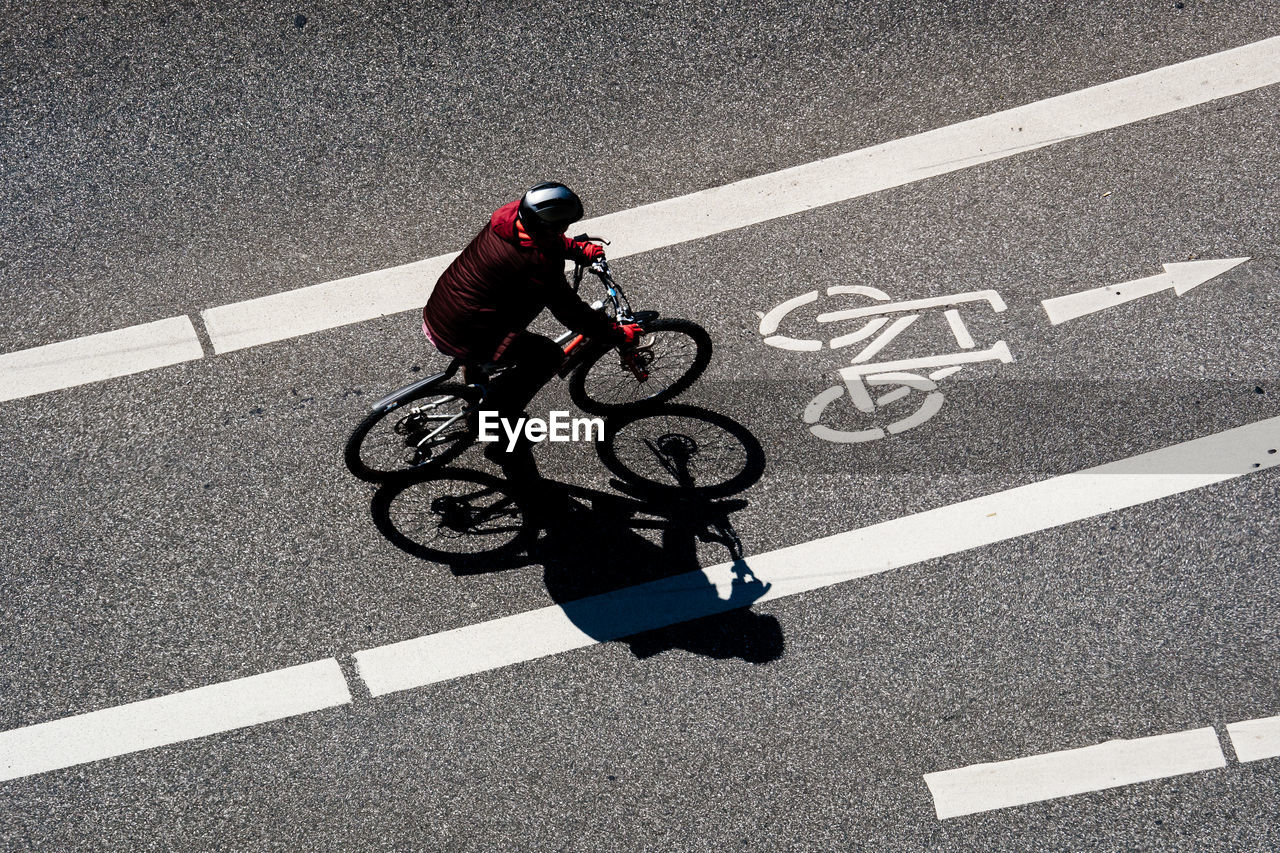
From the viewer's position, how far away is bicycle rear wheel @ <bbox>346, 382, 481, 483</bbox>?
4.92 meters

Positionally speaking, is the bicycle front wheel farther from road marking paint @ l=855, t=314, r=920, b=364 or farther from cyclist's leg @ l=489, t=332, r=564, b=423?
road marking paint @ l=855, t=314, r=920, b=364

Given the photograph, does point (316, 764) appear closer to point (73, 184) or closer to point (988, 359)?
point (73, 184)

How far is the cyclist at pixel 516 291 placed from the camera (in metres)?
4.21

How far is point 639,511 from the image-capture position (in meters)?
5.31

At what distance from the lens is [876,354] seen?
18.0 feet

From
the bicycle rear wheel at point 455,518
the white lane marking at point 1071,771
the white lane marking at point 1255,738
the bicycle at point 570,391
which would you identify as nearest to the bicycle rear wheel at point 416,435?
the bicycle at point 570,391

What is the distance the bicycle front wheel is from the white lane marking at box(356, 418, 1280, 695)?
101 centimetres

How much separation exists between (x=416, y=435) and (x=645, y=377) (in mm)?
1251

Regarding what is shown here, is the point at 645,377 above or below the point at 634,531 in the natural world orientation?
above

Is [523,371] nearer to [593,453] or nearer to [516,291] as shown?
[516,291]

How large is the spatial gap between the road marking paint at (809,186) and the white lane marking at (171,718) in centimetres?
186

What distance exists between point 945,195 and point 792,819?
12.0 ft

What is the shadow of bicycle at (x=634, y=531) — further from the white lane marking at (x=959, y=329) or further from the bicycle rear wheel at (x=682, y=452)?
the white lane marking at (x=959, y=329)

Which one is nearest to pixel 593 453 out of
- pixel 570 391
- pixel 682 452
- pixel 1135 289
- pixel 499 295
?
pixel 570 391
